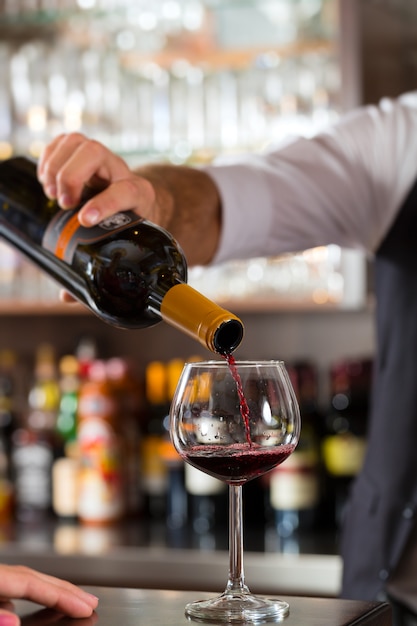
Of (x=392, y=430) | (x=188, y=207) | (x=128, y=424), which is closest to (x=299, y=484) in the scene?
(x=128, y=424)

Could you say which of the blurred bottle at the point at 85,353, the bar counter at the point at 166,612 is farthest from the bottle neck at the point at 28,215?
the blurred bottle at the point at 85,353

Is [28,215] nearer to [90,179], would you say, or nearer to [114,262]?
[90,179]

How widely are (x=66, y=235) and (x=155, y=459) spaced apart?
1376 mm

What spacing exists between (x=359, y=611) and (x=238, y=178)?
79 cm

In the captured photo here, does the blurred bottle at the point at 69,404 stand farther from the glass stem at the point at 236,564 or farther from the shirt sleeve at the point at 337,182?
the glass stem at the point at 236,564

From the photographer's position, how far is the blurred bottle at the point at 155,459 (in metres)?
2.32

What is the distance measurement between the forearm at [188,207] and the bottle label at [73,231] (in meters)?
0.14

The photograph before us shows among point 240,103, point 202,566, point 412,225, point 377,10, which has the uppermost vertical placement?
point 377,10

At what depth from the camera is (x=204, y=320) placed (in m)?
0.78

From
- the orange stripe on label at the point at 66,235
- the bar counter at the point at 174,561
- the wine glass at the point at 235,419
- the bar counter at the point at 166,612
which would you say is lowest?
the bar counter at the point at 174,561

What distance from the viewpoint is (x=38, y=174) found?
3.73 feet

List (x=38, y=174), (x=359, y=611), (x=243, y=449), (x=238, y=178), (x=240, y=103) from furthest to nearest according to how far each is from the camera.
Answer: (x=240, y=103), (x=238, y=178), (x=38, y=174), (x=243, y=449), (x=359, y=611)

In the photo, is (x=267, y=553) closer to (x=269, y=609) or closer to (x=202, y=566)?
(x=202, y=566)

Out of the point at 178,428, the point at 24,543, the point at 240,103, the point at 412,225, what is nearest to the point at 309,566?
the point at 24,543
